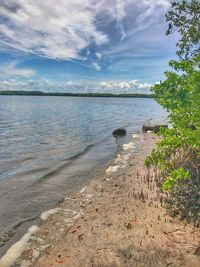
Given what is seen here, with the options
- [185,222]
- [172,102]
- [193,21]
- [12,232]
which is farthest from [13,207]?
[193,21]

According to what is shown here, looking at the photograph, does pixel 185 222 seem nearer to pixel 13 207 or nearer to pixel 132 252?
pixel 132 252

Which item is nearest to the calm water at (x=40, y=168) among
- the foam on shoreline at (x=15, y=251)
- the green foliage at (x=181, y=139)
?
the foam on shoreline at (x=15, y=251)

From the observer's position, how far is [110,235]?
27.1ft

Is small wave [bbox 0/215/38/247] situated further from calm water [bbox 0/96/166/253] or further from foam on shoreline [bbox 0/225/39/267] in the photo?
foam on shoreline [bbox 0/225/39/267]

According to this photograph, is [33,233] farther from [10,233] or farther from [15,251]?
[15,251]

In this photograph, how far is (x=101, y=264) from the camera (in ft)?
22.5

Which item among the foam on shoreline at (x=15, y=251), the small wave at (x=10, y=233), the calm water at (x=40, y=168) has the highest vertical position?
the foam on shoreline at (x=15, y=251)

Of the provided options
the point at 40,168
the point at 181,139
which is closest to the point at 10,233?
the point at 181,139

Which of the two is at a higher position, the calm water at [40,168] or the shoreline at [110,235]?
the shoreline at [110,235]

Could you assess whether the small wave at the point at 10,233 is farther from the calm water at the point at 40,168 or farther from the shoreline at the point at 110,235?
the shoreline at the point at 110,235

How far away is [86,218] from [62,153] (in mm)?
14413

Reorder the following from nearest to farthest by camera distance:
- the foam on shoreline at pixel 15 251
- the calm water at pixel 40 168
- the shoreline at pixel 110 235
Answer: the shoreline at pixel 110 235
the foam on shoreline at pixel 15 251
the calm water at pixel 40 168

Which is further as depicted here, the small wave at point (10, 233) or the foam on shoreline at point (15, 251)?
the small wave at point (10, 233)

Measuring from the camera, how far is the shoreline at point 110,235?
705cm
